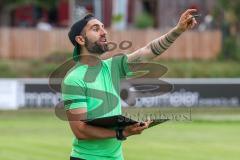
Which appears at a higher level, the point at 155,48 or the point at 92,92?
the point at 155,48

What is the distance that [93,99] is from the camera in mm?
8086

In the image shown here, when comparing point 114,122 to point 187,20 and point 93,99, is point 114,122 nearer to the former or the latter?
point 93,99

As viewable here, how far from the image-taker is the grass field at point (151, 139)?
17.8 metres

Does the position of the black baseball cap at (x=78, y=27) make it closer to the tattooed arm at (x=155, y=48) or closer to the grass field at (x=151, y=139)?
the tattooed arm at (x=155, y=48)

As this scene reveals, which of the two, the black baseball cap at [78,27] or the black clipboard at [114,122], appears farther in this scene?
the black baseball cap at [78,27]

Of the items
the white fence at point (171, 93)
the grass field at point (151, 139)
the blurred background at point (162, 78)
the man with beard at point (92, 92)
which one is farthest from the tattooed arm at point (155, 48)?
the white fence at point (171, 93)

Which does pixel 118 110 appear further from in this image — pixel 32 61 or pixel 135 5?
pixel 135 5

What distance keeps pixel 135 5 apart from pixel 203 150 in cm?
3766

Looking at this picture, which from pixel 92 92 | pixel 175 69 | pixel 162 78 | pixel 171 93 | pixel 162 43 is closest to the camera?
pixel 92 92

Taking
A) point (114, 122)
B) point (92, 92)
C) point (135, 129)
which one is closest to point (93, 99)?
point (92, 92)

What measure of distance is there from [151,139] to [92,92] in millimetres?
A: 13729

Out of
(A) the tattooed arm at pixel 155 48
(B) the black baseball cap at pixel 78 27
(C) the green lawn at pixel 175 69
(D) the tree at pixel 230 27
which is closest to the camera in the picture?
(B) the black baseball cap at pixel 78 27

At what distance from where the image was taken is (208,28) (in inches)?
1929

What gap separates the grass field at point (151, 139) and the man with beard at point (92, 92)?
29.3ft
